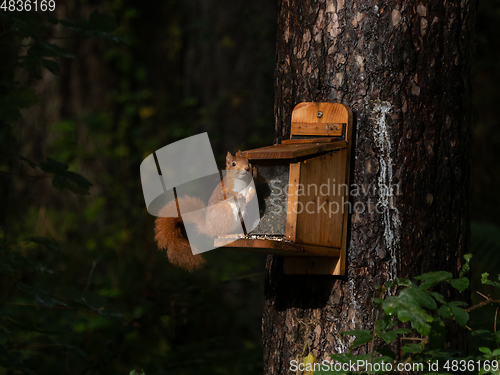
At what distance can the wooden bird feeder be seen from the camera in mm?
1641

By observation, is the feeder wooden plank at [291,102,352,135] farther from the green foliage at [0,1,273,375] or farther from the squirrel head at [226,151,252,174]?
the green foliage at [0,1,273,375]

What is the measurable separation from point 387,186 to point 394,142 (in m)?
0.16

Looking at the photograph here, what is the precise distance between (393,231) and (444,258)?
239 mm

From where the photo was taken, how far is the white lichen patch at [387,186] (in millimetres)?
1739

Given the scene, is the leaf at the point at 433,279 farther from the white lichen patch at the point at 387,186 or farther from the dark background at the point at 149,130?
the dark background at the point at 149,130

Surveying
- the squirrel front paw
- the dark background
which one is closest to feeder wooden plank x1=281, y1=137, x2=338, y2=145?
the squirrel front paw

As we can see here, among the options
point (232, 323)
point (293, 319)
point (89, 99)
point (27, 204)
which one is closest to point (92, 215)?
point (27, 204)

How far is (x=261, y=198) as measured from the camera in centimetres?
184

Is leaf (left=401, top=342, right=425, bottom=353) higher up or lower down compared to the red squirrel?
lower down

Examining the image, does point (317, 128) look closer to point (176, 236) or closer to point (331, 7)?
point (331, 7)

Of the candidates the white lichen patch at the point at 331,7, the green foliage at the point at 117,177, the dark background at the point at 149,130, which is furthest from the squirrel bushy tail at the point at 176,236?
the dark background at the point at 149,130

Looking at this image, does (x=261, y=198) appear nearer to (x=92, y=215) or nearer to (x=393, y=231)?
(x=393, y=231)

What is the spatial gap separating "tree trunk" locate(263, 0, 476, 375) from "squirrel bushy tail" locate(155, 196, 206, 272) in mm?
486

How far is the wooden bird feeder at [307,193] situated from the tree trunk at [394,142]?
0.20 feet
